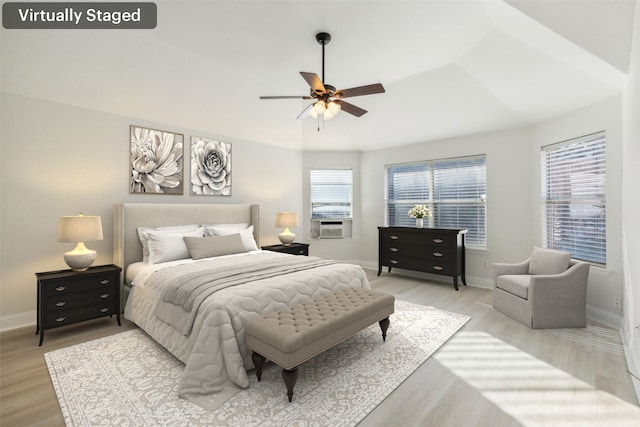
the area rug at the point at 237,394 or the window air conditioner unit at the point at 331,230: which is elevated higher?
the window air conditioner unit at the point at 331,230

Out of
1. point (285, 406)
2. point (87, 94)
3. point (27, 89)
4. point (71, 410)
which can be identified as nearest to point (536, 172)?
point (285, 406)

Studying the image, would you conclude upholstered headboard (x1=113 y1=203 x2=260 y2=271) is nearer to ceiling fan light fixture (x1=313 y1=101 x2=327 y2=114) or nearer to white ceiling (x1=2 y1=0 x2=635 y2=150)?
white ceiling (x1=2 y1=0 x2=635 y2=150)

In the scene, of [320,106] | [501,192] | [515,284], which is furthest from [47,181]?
[501,192]

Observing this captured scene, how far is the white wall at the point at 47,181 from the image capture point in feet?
10.1

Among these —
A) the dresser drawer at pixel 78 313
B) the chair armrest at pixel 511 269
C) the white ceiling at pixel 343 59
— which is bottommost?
the dresser drawer at pixel 78 313

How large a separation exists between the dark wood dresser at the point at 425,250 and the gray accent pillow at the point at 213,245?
2.81m

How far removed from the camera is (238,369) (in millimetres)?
2158

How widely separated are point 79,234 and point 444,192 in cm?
545

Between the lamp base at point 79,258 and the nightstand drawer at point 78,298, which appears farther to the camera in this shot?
the lamp base at point 79,258

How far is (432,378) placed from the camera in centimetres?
231

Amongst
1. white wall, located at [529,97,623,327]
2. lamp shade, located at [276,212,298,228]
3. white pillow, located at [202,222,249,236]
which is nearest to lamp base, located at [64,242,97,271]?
white pillow, located at [202,222,249,236]

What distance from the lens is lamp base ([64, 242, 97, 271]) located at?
121 inches

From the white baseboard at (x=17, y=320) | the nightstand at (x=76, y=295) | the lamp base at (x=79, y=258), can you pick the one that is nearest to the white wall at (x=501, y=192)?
the nightstand at (x=76, y=295)

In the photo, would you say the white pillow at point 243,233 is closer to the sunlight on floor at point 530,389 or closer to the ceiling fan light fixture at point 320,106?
the ceiling fan light fixture at point 320,106
